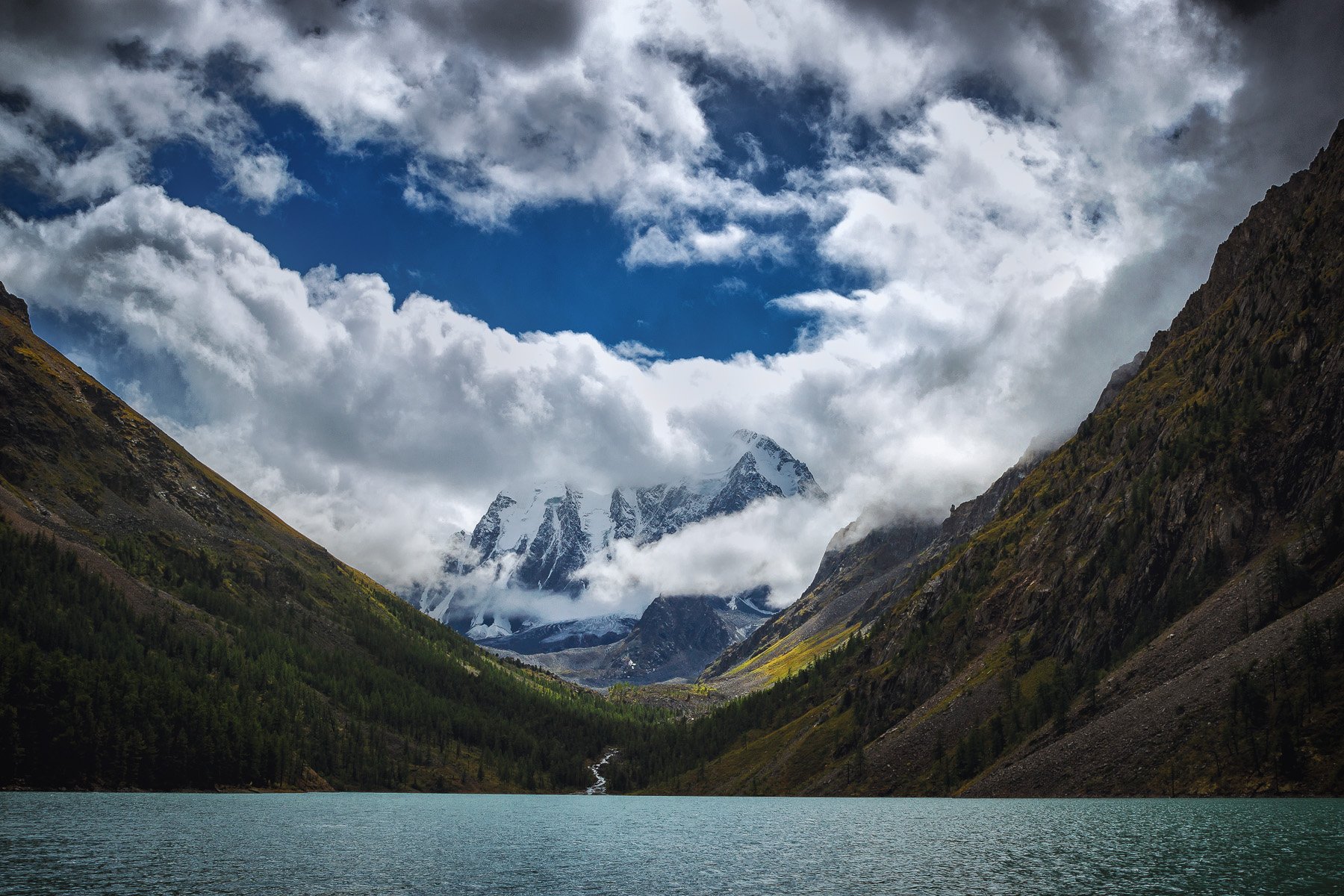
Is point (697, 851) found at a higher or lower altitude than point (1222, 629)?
lower

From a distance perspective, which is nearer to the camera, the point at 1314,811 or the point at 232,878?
the point at 232,878

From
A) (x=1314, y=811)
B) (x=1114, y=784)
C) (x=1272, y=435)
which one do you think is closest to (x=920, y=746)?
(x=1114, y=784)

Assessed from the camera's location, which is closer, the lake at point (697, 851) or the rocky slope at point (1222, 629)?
the lake at point (697, 851)

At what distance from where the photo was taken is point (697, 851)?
8962 centimetres

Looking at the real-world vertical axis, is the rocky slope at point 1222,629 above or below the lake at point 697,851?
above

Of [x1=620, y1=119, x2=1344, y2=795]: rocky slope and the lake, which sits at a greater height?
[x1=620, y1=119, x2=1344, y2=795]: rocky slope

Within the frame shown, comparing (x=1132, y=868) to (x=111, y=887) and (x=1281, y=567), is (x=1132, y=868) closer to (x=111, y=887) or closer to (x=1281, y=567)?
(x=111, y=887)

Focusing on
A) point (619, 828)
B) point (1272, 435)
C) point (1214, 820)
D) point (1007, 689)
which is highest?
point (1272, 435)

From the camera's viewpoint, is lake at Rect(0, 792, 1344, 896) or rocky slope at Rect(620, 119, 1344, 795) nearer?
lake at Rect(0, 792, 1344, 896)

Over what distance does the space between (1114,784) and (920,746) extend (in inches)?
2612

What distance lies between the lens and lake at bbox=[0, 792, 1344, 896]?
5966 centimetres

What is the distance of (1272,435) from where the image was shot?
17712cm

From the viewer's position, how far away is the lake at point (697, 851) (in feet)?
196

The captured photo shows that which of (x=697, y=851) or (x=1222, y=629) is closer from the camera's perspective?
(x=697, y=851)
